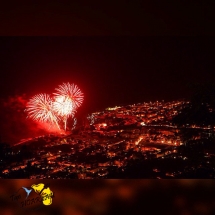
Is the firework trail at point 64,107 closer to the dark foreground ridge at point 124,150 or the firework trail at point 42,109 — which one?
the firework trail at point 42,109

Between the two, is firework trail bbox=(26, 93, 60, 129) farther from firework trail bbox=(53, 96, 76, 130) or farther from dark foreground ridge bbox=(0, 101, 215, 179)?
dark foreground ridge bbox=(0, 101, 215, 179)

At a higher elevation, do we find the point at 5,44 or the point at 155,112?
the point at 5,44

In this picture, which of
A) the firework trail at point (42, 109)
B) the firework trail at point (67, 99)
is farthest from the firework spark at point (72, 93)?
the firework trail at point (42, 109)

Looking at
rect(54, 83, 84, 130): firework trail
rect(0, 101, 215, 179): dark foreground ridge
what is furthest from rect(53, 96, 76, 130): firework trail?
rect(0, 101, 215, 179): dark foreground ridge

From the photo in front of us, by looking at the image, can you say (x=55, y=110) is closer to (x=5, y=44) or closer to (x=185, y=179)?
(x=5, y=44)

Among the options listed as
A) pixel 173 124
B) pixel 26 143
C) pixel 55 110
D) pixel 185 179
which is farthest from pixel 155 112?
pixel 26 143

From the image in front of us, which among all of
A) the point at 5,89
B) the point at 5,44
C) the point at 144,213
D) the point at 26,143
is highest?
the point at 5,44

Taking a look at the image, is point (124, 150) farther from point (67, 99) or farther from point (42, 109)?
point (42, 109)
